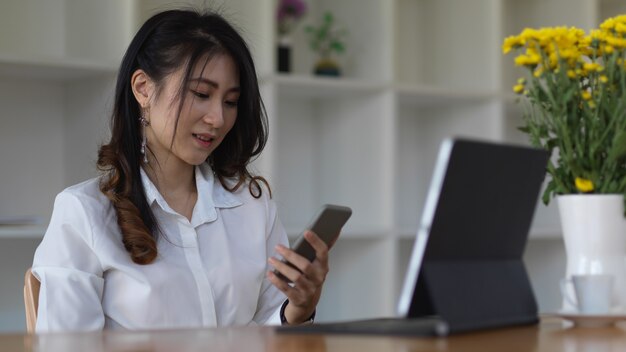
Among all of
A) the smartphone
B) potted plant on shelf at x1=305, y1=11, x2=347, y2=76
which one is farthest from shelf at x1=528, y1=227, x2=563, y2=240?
the smartphone

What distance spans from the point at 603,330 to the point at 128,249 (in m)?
1.00

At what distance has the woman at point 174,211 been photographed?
2.10 m

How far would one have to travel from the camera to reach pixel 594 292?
1.61 m

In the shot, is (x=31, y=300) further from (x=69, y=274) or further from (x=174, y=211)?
(x=174, y=211)

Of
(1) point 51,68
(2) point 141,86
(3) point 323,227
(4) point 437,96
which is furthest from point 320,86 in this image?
(3) point 323,227

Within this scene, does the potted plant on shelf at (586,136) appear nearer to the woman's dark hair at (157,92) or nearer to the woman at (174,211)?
the woman at (174,211)

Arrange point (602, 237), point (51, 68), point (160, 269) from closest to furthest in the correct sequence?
1. point (602, 237)
2. point (160, 269)
3. point (51, 68)

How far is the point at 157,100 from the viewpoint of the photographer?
230cm

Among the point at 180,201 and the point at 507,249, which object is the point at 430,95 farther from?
the point at 507,249

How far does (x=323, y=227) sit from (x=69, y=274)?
56 centimetres

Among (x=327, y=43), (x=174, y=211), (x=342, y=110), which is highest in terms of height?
(x=327, y=43)

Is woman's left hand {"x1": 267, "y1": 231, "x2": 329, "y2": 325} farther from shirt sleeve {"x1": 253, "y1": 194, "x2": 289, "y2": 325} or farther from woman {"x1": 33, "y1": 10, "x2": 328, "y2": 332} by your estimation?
shirt sleeve {"x1": 253, "y1": 194, "x2": 289, "y2": 325}

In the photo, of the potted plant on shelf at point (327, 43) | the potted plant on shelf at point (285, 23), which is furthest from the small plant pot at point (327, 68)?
the potted plant on shelf at point (285, 23)

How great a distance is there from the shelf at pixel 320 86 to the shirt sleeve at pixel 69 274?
1.41 meters
